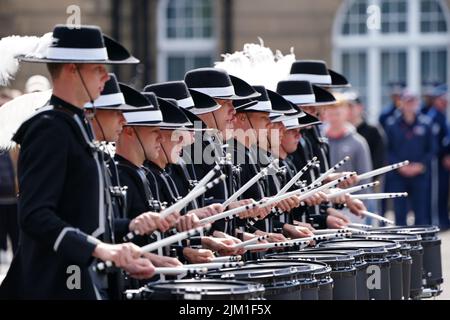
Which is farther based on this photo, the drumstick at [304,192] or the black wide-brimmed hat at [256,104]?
the black wide-brimmed hat at [256,104]

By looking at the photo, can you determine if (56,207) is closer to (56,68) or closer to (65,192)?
(65,192)

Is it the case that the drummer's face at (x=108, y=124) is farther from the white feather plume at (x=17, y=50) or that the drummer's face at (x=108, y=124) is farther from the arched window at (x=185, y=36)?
the arched window at (x=185, y=36)

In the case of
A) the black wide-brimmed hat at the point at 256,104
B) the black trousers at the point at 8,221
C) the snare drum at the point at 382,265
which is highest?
the black wide-brimmed hat at the point at 256,104

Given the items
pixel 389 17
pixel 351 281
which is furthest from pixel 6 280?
pixel 389 17

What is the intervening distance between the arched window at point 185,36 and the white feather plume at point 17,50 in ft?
61.6

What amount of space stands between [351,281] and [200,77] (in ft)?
7.06

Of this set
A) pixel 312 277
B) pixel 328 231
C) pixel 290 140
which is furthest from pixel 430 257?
pixel 312 277

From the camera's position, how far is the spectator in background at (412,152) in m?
19.9

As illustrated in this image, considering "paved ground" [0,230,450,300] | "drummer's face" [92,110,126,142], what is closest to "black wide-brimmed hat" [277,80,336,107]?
"paved ground" [0,230,450,300]

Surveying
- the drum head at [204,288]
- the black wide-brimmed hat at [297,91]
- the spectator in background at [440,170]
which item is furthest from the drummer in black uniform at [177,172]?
the spectator in background at [440,170]

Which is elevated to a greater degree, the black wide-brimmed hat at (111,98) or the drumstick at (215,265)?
the black wide-brimmed hat at (111,98)

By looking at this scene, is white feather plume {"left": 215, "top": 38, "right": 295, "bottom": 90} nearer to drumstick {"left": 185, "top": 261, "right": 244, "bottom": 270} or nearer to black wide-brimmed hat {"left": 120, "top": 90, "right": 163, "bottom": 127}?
black wide-brimmed hat {"left": 120, "top": 90, "right": 163, "bottom": 127}

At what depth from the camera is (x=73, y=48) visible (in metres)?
6.83
